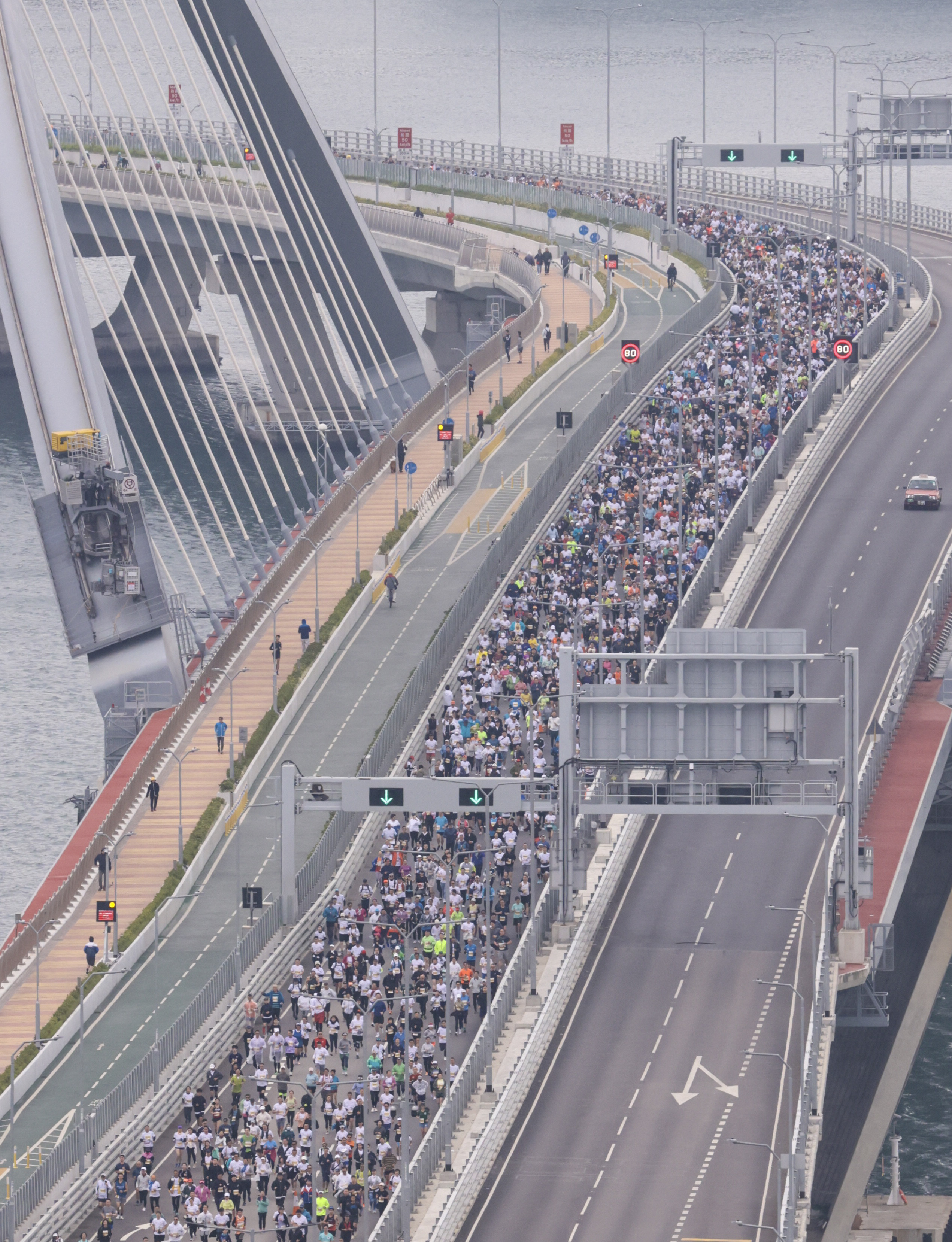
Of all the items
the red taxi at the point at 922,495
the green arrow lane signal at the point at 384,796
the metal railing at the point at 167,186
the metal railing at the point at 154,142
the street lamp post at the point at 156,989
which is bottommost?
the street lamp post at the point at 156,989

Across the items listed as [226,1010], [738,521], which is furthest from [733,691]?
[738,521]

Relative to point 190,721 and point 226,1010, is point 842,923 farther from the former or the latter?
point 190,721

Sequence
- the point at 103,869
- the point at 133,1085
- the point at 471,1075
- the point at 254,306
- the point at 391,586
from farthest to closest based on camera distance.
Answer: the point at 254,306
the point at 391,586
the point at 103,869
the point at 471,1075
the point at 133,1085

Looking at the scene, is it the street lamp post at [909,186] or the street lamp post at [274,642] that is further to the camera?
the street lamp post at [909,186]

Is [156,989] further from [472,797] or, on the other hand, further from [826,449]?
[826,449]

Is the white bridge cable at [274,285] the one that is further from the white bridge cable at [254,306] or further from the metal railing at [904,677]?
the metal railing at [904,677]

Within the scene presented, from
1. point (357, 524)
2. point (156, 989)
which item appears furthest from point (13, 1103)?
point (357, 524)

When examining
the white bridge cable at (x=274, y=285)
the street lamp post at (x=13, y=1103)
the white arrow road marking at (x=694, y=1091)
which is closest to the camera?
the street lamp post at (x=13, y=1103)

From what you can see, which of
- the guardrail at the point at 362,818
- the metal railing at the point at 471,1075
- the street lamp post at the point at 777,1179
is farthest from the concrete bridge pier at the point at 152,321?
the street lamp post at the point at 777,1179
